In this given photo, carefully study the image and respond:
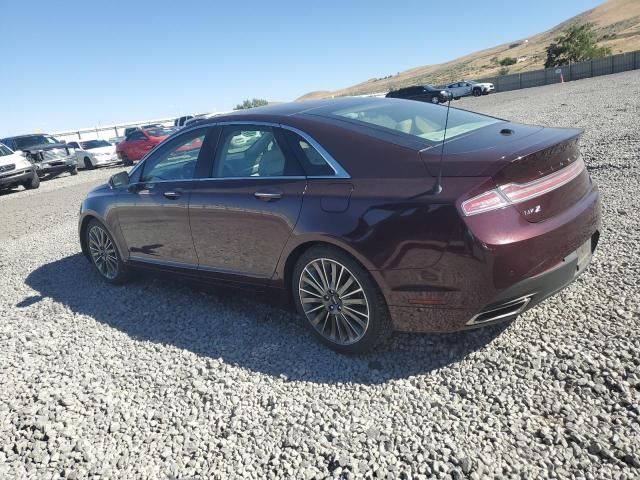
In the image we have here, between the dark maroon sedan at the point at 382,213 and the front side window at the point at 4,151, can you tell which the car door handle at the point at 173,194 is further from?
the front side window at the point at 4,151

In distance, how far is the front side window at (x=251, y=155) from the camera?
11.9 ft

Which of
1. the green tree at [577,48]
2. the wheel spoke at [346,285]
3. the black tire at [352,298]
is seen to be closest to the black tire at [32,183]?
the black tire at [352,298]

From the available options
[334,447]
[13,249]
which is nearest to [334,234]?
[334,447]

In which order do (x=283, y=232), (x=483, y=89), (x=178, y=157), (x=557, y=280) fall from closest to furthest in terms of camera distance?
(x=557, y=280) → (x=283, y=232) → (x=178, y=157) → (x=483, y=89)

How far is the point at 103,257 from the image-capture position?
5543mm

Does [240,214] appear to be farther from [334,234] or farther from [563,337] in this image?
[563,337]

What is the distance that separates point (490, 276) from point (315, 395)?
126cm

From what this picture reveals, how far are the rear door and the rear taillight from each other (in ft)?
3.80

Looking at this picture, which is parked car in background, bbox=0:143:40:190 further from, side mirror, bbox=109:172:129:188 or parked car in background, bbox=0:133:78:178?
side mirror, bbox=109:172:129:188

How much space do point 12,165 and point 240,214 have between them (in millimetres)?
15531

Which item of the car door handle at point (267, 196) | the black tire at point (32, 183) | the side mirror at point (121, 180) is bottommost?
the black tire at point (32, 183)

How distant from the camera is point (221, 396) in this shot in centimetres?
321

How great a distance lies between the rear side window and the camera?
11.0 ft

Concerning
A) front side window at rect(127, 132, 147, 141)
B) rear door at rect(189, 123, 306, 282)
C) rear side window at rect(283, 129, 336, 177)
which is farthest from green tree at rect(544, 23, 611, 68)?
rear side window at rect(283, 129, 336, 177)
